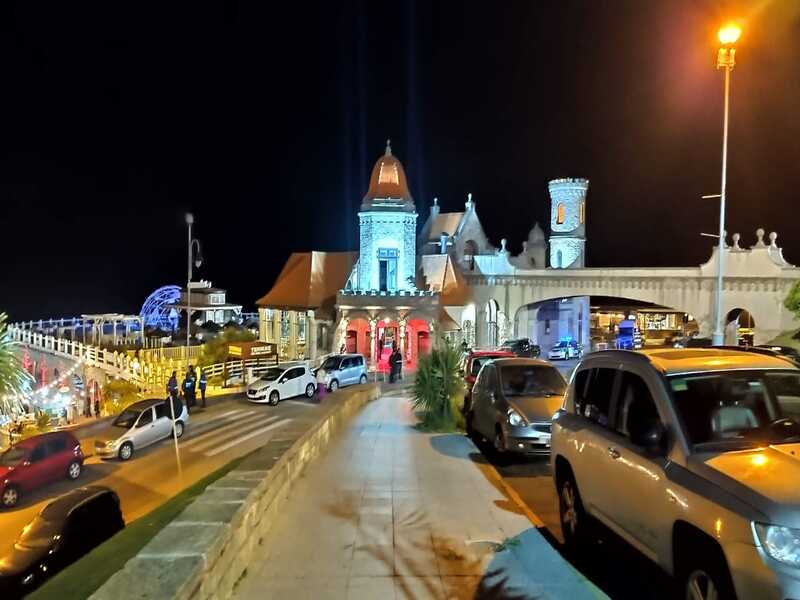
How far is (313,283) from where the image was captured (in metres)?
46.5

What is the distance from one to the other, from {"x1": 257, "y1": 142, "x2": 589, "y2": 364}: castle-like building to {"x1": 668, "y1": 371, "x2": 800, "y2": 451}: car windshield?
1407 inches

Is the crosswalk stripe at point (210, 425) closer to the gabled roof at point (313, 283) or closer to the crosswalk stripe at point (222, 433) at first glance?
the crosswalk stripe at point (222, 433)

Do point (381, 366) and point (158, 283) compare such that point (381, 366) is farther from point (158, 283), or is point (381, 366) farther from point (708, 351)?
point (158, 283)

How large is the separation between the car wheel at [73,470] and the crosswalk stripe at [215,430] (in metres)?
3.38

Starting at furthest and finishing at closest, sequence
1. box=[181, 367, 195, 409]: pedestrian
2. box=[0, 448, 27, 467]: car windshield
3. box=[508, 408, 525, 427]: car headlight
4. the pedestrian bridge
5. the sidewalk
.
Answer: the pedestrian bridge < box=[181, 367, 195, 409]: pedestrian < box=[0, 448, 27, 467]: car windshield < box=[508, 408, 525, 427]: car headlight < the sidewalk

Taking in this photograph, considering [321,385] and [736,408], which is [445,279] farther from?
[736,408]

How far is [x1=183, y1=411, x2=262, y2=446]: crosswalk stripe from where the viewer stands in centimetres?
2047

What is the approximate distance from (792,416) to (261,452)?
5554 millimetres

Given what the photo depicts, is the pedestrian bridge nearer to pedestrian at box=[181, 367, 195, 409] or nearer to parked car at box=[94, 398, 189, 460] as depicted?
pedestrian at box=[181, 367, 195, 409]

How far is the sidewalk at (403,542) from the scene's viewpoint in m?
5.19

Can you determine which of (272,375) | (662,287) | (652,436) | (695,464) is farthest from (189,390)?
(662,287)

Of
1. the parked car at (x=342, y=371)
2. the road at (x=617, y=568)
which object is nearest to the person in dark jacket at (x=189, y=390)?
the parked car at (x=342, y=371)

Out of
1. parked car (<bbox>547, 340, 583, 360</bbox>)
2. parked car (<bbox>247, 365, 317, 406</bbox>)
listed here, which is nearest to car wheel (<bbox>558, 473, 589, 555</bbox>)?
parked car (<bbox>247, 365, 317, 406</bbox>)

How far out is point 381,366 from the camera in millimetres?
40062
